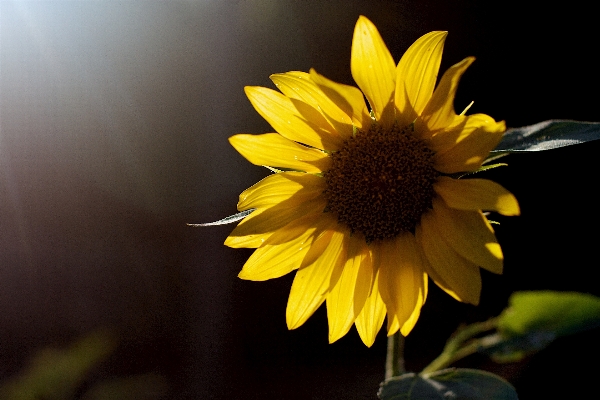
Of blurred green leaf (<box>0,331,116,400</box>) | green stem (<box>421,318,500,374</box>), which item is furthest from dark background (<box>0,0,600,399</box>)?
green stem (<box>421,318,500,374</box>)

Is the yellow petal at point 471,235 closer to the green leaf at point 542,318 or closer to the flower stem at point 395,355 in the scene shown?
the flower stem at point 395,355

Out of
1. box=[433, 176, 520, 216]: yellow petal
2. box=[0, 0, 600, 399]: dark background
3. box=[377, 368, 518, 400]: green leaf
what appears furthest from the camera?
box=[0, 0, 600, 399]: dark background

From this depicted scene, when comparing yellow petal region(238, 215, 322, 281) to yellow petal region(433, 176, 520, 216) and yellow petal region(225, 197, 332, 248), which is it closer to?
yellow petal region(225, 197, 332, 248)

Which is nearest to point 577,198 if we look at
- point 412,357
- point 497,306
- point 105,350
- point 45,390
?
point 497,306

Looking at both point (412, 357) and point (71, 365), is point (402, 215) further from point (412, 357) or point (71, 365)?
point (71, 365)

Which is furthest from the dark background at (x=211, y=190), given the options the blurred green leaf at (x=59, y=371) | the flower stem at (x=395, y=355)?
the flower stem at (x=395, y=355)
